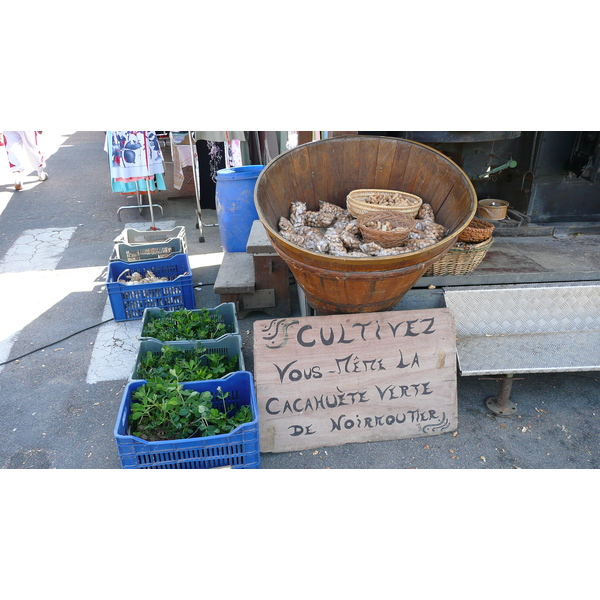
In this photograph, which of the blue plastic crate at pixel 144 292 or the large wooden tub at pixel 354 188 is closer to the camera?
the large wooden tub at pixel 354 188

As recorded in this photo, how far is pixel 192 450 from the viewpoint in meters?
2.49

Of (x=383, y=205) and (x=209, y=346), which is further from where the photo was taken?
(x=209, y=346)

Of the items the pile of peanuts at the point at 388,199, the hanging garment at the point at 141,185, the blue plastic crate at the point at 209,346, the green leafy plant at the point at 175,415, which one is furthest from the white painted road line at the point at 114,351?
the hanging garment at the point at 141,185

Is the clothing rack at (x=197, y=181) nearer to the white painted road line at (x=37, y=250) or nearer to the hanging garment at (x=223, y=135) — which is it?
the hanging garment at (x=223, y=135)

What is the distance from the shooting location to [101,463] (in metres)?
2.88

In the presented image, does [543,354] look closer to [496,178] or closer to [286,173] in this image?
[286,173]

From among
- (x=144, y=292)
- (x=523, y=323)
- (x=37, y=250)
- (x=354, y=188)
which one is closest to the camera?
(x=354, y=188)

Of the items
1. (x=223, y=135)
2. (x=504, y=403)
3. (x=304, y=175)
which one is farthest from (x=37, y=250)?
(x=504, y=403)

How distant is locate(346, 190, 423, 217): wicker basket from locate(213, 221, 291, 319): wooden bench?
114 cm

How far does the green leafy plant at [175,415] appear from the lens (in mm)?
2579

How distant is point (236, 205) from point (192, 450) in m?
3.04

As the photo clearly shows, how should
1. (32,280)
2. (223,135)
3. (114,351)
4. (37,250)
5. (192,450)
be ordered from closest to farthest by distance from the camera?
1. (192,450)
2. (114,351)
3. (32,280)
4. (223,135)
5. (37,250)

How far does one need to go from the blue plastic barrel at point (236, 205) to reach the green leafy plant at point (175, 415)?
253 centimetres

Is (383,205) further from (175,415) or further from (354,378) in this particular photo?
(175,415)
